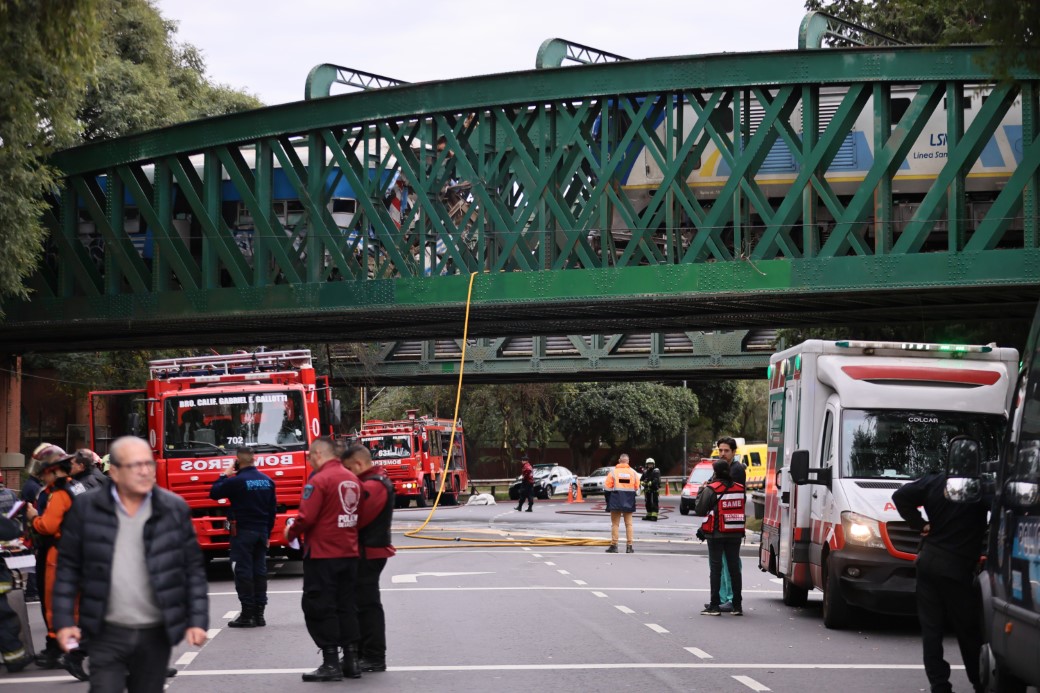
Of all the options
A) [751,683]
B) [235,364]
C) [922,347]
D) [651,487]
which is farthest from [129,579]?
[651,487]

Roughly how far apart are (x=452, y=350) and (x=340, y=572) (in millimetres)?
39052

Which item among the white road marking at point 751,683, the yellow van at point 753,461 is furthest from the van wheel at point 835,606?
the yellow van at point 753,461

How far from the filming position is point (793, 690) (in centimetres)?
1117

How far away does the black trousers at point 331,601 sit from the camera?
1161 cm

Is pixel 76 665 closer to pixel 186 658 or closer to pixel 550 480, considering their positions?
pixel 186 658

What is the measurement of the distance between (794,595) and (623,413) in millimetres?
57785

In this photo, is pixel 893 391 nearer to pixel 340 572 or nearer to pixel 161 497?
pixel 340 572

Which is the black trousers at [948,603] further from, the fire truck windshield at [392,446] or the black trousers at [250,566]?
the fire truck windshield at [392,446]

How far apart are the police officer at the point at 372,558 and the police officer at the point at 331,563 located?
9.0 inches

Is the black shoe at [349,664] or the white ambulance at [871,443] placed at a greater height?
the white ambulance at [871,443]

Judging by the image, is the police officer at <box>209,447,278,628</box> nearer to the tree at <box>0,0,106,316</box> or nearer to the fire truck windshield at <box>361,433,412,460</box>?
the tree at <box>0,0,106,316</box>

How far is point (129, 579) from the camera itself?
7.55 metres

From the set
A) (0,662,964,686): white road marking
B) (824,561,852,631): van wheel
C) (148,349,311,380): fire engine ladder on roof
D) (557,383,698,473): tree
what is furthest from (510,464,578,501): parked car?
(0,662,964,686): white road marking

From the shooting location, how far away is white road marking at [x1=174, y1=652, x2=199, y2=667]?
1277cm
